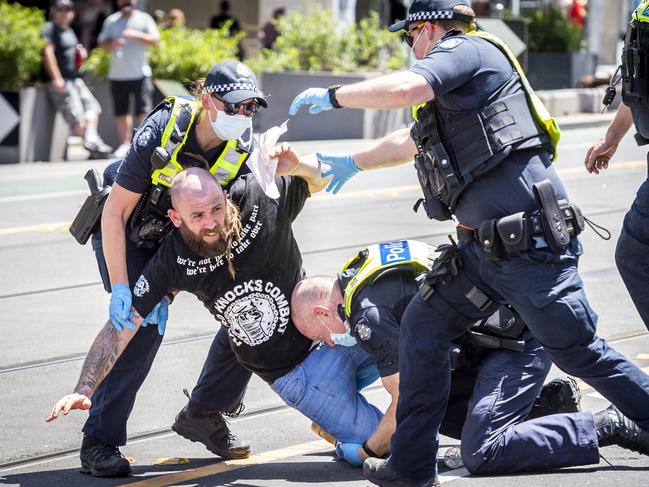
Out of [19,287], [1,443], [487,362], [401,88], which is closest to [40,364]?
[1,443]

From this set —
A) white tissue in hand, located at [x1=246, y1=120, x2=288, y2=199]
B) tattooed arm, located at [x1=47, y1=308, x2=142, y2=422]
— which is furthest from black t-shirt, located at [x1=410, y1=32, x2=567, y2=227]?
tattooed arm, located at [x1=47, y1=308, x2=142, y2=422]

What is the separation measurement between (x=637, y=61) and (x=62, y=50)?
1060cm

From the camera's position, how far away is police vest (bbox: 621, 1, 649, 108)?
4711mm

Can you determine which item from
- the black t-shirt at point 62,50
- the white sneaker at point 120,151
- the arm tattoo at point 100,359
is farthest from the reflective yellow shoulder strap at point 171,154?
the black t-shirt at point 62,50

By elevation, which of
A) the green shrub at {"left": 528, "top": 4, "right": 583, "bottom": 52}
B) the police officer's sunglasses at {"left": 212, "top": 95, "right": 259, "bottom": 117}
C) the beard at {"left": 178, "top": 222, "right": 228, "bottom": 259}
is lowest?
the green shrub at {"left": 528, "top": 4, "right": 583, "bottom": 52}

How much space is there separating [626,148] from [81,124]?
6308 mm

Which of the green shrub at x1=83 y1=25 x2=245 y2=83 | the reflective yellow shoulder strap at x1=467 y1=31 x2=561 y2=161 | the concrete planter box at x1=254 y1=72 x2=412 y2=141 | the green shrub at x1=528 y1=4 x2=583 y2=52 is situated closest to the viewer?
the reflective yellow shoulder strap at x1=467 y1=31 x2=561 y2=161

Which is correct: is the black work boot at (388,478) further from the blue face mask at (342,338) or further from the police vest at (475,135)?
the police vest at (475,135)

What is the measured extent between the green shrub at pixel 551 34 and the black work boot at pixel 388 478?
57.8 ft

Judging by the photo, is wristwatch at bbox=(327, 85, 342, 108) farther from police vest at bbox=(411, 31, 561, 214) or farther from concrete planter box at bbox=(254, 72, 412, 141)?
concrete planter box at bbox=(254, 72, 412, 141)

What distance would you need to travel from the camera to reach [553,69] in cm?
2073

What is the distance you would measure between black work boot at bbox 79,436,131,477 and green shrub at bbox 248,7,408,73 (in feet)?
40.1

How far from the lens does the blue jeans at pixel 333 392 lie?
15.3 ft

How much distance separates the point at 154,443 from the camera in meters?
5.05
